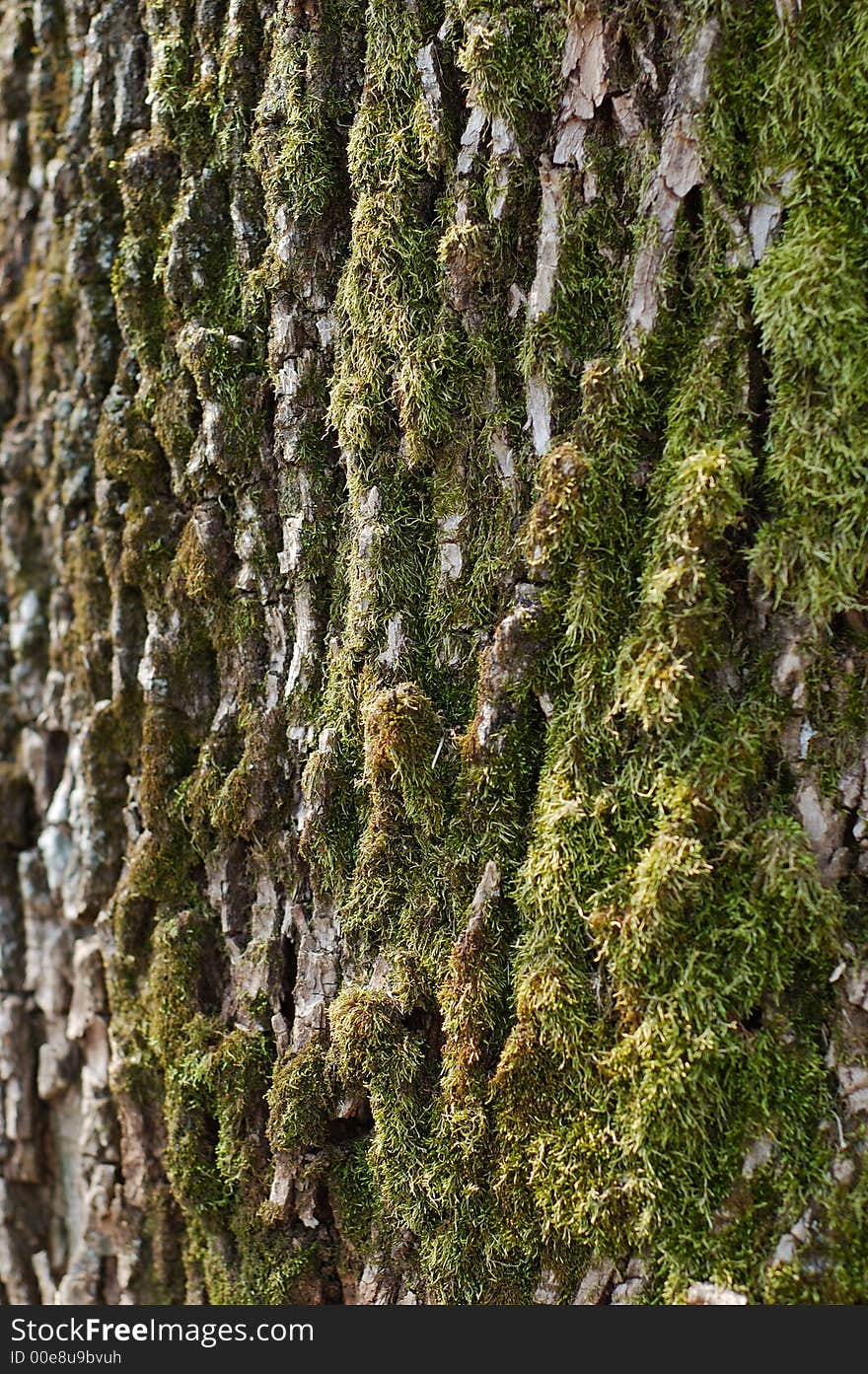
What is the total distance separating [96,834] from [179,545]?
0.72m

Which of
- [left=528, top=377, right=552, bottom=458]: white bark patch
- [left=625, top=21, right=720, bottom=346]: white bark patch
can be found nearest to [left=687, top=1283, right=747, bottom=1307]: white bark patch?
[left=528, top=377, right=552, bottom=458]: white bark patch

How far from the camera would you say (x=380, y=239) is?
169 centimetres

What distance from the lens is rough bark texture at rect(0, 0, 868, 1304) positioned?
141cm

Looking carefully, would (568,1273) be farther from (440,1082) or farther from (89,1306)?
(89,1306)

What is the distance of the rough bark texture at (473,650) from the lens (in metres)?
1.41

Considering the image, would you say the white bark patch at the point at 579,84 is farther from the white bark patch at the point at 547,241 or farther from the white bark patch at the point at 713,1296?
the white bark patch at the point at 713,1296

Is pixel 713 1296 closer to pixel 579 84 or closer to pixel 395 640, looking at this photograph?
pixel 395 640

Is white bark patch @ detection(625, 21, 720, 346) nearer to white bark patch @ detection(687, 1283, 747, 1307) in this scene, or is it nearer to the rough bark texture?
the rough bark texture

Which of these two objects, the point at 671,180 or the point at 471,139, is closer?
the point at 671,180

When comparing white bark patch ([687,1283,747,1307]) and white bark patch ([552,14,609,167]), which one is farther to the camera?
white bark patch ([552,14,609,167])

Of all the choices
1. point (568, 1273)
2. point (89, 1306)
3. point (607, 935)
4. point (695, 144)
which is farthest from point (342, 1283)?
point (695, 144)

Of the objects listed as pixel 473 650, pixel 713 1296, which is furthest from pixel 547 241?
pixel 713 1296

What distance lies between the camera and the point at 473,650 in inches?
66.3

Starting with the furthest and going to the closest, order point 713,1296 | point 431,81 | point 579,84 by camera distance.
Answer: point 431,81 < point 579,84 < point 713,1296
